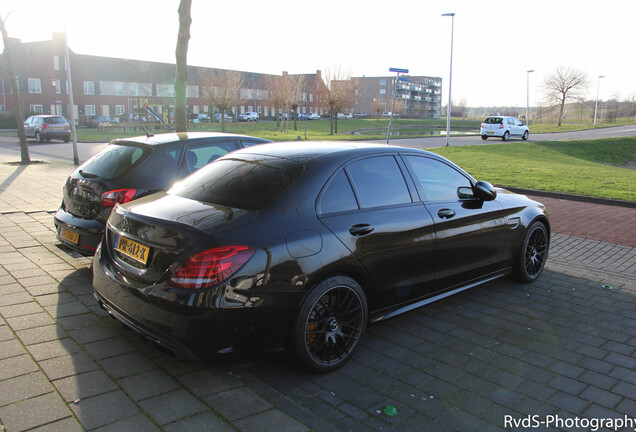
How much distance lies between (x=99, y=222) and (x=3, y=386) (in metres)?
2.23

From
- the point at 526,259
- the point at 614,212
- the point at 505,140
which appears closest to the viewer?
the point at 526,259

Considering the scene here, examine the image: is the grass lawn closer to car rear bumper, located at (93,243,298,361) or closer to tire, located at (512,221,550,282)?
tire, located at (512,221,550,282)

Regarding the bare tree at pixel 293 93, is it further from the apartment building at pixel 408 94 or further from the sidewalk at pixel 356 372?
the apartment building at pixel 408 94

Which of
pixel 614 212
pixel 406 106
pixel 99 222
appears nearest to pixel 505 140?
pixel 614 212

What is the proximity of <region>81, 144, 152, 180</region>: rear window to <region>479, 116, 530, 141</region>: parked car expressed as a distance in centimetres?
3222

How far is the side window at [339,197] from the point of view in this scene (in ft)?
11.7

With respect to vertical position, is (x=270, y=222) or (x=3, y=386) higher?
(x=270, y=222)

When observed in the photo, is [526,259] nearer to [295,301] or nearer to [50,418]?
[295,301]

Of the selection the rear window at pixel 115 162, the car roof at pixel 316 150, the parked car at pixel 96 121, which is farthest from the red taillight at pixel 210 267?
the parked car at pixel 96 121

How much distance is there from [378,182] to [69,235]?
3.31 m

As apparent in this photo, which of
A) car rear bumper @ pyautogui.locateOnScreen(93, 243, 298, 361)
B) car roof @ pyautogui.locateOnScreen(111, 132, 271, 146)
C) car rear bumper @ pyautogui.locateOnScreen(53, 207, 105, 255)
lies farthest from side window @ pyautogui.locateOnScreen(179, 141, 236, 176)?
car rear bumper @ pyautogui.locateOnScreen(93, 243, 298, 361)

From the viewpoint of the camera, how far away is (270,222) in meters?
3.19

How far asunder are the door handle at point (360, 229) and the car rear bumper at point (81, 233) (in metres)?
2.66

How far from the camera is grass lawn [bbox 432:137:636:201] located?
12383 mm
